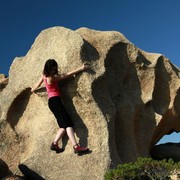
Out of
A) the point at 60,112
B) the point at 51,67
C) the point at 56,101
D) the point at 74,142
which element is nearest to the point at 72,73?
the point at 51,67

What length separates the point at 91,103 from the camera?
440 inches

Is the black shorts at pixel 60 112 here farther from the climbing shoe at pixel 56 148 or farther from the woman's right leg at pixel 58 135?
the climbing shoe at pixel 56 148

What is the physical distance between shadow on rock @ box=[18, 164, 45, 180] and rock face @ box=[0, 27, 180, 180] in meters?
0.11

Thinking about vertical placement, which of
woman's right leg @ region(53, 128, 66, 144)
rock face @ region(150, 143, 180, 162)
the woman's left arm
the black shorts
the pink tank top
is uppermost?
the woman's left arm

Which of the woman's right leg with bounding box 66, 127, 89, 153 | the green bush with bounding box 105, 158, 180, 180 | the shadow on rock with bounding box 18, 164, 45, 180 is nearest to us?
the green bush with bounding box 105, 158, 180, 180

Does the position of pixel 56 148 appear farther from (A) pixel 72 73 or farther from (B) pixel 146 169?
(B) pixel 146 169

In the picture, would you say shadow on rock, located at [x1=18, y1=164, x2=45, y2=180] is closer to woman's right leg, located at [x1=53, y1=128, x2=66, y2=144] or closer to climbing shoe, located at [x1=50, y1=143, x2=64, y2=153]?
climbing shoe, located at [x1=50, y1=143, x2=64, y2=153]

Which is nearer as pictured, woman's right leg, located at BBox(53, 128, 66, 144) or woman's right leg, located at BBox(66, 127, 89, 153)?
woman's right leg, located at BBox(66, 127, 89, 153)

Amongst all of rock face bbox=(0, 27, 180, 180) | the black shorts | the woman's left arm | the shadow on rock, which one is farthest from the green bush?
the woman's left arm

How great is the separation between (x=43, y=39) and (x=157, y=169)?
560cm

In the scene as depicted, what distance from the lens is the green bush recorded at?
972cm

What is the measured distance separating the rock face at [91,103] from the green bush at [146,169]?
900 mm

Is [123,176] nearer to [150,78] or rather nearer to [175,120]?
[150,78]

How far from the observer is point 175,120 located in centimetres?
1608
